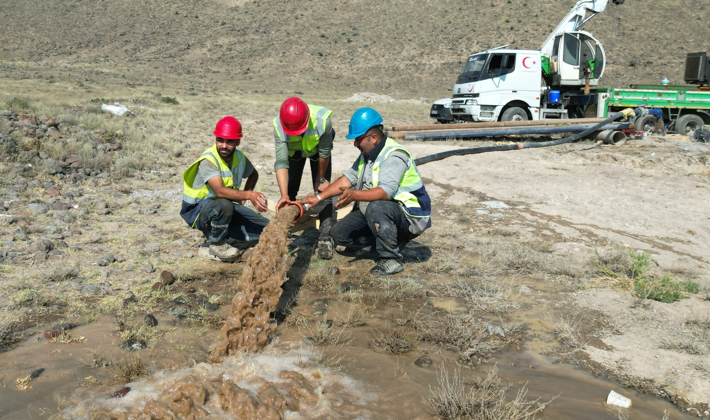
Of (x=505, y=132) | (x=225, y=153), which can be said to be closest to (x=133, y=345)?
(x=225, y=153)

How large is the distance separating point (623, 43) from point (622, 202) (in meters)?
40.0

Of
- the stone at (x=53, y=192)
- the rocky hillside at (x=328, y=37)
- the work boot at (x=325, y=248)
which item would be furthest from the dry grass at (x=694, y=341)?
the rocky hillside at (x=328, y=37)

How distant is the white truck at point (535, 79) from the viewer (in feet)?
43.5

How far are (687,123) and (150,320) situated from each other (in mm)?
15159

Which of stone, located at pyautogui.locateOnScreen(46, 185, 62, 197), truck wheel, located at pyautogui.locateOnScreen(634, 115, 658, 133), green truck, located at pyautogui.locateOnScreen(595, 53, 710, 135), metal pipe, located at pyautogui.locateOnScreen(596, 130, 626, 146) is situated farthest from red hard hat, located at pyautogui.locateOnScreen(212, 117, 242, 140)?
green truck, located at pyautogui.locateOnScreen(595, 53, 710, 135)

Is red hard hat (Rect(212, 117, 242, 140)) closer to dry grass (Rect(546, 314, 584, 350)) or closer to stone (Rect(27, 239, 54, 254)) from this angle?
stone (Rect(27, 239, 54, 254))

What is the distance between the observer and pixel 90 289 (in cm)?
393

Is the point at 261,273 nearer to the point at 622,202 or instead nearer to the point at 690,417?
the point at 690,417

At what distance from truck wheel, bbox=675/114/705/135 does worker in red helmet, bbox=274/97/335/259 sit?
41.2ft

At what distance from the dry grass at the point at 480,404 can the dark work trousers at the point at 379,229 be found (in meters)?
1.89

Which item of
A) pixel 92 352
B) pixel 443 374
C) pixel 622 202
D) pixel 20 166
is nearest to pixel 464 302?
pixel 443 374

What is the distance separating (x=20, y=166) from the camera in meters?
7.07

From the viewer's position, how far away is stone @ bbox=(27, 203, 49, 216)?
5738mm

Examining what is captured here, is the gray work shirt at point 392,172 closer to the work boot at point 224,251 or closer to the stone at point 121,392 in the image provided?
the work boot at point 224,251
